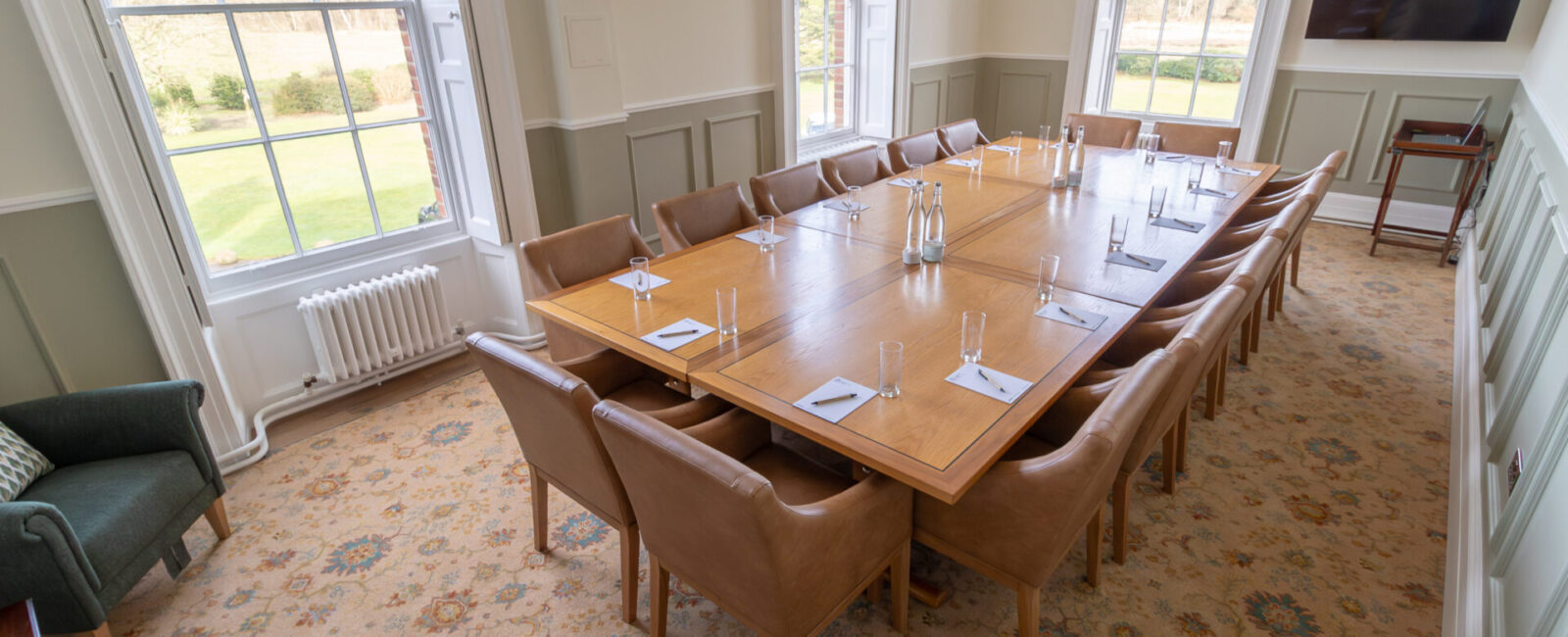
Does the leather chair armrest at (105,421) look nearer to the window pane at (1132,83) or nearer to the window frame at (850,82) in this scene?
the window frame at (850,82)

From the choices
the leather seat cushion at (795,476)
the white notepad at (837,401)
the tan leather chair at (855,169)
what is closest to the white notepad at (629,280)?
the leather seat cushion at (795,476)

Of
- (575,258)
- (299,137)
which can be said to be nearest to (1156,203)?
(575,258)

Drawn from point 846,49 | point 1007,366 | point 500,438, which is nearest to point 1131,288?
point 1007,366

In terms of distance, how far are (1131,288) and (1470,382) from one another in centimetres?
169

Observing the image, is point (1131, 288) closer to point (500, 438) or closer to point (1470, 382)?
point (1470, 382)

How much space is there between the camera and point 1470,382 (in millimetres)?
2902

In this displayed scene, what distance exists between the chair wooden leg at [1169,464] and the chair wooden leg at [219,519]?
10.2ft

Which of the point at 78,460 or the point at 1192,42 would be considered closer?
the point at 78,460

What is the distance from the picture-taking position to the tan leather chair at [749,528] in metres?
1.37

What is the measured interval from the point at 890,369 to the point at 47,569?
2018 millimetres

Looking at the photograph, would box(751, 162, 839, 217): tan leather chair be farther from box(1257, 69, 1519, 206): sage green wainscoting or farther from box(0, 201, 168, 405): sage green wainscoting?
box(1257, 69, 1519, 206): sage green wainscoting

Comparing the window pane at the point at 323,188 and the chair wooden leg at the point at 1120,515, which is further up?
the window pane at the point at 323,188

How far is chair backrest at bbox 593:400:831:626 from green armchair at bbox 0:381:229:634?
1.38 meters

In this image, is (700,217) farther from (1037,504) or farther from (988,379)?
(1037,504)
